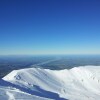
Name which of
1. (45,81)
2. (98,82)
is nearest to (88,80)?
(98,82)

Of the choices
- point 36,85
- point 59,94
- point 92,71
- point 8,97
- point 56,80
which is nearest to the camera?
point 8,97

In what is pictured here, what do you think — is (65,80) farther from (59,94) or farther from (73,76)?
(59,94)

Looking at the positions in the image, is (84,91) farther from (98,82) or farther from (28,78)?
(28,78)

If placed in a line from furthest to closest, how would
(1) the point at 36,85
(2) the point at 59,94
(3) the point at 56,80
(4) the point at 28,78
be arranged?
(3) the point at 56,80 → (4) the point at 28,78 → (1) the point at 36,85 → (2) the point at 59,94

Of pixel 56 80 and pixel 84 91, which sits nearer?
pixel 84 91

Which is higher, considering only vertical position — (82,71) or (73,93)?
(82,71)

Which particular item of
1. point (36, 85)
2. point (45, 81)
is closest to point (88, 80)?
point (45, 81)
